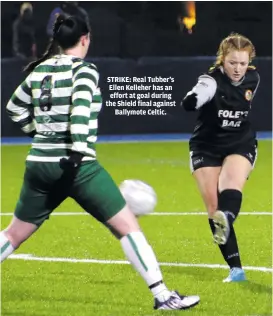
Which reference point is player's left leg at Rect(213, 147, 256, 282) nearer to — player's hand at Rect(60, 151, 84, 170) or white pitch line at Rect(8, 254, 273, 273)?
white pitch line at Rect(8, 254, 273, 273)

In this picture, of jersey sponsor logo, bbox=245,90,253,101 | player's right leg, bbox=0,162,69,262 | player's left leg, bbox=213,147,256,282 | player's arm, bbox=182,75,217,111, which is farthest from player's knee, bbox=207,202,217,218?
player's right leg, bbox=0,162,69,262

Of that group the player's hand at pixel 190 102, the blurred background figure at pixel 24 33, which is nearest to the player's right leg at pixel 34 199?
the player's hand at pixel 190 102

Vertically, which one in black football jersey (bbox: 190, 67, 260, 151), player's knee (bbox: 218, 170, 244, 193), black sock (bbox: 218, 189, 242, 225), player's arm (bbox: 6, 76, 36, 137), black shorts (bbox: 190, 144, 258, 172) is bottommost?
black sock (bbox: 218, 189, 242, 225)

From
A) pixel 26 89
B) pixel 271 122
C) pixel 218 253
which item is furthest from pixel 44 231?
→ pixel 271 122

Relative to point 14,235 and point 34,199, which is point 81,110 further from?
point 14,235

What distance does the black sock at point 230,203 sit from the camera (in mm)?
9375

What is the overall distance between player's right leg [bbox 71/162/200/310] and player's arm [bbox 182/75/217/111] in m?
1.43

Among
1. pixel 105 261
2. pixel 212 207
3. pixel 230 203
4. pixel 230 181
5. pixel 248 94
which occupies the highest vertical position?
pixel 248 94

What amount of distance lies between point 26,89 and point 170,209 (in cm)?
602

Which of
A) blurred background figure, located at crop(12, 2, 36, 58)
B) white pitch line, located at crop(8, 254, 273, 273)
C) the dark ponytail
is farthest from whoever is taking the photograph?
blurred background figure, located at crop(12, 2, 36, 58)

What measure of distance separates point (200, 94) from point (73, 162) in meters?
1.86

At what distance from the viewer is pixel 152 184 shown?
644 inches

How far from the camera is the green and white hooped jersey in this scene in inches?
312

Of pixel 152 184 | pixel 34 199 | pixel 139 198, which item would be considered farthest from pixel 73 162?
pixel 152 184
